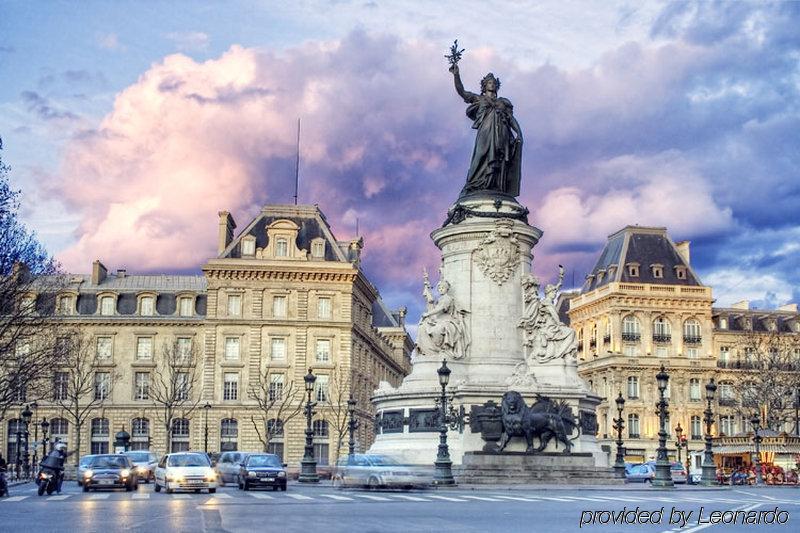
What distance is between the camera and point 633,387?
109 metres

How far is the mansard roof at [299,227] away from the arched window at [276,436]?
560 inches

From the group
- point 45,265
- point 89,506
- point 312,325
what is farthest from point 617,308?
point 89,506

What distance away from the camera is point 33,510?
1006 inches

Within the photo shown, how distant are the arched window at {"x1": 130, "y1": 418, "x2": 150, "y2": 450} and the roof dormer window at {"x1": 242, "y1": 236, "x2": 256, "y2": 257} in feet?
53.9

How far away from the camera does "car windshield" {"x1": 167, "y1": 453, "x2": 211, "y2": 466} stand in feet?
122

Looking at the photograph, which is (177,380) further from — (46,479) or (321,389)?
(46,479)

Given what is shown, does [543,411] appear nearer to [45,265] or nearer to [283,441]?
[45,265]

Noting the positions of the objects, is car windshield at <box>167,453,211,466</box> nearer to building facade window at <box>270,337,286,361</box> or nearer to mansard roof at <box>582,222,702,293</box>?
building facade window at <box>270,337,286,361</box>

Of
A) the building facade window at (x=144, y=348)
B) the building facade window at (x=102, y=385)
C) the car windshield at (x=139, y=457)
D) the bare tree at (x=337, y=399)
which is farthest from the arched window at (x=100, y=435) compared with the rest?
the car windshield at (x=139, y=457)

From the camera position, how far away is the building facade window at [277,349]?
93938 millimetres

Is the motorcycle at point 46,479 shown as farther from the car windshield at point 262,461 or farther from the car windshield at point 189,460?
the car windshield at point 262,461

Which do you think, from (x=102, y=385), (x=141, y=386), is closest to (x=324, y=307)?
(x=141, y=386)

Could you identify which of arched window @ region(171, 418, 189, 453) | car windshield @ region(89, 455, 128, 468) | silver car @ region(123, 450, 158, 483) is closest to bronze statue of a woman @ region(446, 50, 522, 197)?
car windshield @ region(89, 455, 128, 468)

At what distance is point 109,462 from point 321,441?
54546 mm
